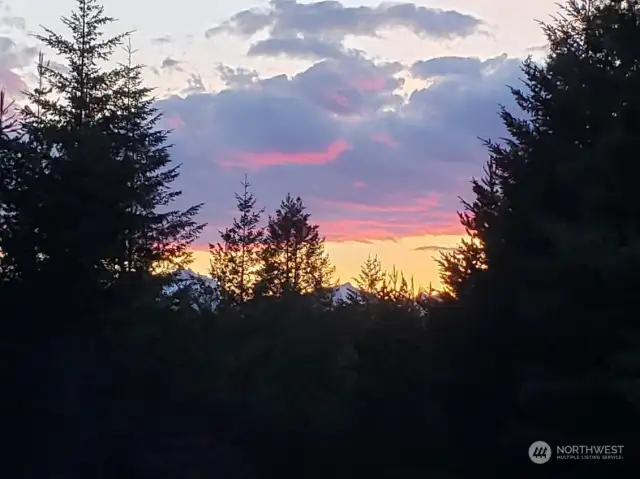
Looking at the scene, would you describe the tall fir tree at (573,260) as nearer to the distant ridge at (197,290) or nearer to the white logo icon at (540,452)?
the white logo icon at (540,452)

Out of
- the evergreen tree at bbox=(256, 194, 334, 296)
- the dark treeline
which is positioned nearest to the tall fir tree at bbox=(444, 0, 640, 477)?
the dark treeline

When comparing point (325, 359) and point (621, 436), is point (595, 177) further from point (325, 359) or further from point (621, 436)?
point (325, 359)

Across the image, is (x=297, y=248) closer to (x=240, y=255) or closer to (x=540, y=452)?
(x=240, y=255)

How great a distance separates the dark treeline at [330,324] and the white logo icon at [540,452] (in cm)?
13

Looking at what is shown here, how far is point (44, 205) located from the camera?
23.2 meters

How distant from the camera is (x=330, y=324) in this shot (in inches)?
1065

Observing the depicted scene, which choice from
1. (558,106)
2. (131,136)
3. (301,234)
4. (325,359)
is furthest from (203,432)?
(301,234)

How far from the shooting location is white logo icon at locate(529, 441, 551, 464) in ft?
47.3

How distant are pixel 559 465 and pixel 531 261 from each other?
333 centimetres

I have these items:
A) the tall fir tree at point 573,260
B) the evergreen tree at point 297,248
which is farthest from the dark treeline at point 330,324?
the evergreen tree at point 297,248

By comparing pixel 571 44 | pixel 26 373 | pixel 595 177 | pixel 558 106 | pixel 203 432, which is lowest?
pixel 203 432

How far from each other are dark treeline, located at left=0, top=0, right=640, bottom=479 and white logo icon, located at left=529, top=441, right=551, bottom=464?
0.13m

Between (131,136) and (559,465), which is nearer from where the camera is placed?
(559,465)

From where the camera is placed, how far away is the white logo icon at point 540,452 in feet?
47.3
